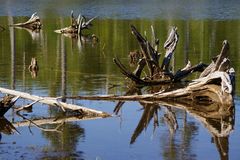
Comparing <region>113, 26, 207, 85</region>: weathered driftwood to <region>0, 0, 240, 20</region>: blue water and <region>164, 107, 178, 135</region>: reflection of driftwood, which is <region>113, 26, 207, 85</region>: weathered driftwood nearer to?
<region>164, 107, 178, 135</region>: reflection of driftwood

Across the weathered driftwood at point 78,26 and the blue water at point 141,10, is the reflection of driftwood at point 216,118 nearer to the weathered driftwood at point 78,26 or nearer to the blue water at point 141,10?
the weathered driftwood at point 78,26

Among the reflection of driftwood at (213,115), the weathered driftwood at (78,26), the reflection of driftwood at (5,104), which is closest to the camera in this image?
the reflection of driftwood at (213,115)

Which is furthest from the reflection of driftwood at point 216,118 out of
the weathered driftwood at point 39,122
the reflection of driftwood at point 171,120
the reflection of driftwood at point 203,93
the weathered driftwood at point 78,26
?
the weathered driftwood at point 78,26

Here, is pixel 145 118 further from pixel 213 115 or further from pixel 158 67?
pixel 158 67

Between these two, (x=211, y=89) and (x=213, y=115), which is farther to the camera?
(x=211, y=89)

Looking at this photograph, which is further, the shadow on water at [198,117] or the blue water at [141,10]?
the blue water at [141,10]

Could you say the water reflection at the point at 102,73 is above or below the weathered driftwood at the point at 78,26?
below

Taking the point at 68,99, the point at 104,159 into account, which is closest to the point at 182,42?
the point at 68,99

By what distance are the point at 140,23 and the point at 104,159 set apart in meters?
44.8

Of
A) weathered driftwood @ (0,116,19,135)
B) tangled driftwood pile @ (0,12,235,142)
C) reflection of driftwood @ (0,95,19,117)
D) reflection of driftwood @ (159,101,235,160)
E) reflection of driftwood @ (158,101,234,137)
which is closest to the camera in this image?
reflection of driftwood @ (159,101,235,160)

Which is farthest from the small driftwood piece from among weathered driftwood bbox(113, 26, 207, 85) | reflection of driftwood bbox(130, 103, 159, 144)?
reflection of driftwood bbox(130, 103, 159, 144)

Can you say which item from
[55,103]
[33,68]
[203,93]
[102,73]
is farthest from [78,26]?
[55,103]

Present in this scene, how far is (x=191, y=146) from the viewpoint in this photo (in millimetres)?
14070

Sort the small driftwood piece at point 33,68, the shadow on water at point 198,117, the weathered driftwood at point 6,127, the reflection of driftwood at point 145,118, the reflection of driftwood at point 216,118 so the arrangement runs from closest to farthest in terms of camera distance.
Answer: the reflection of driftwood at point 216,118 < the shadow on water at point 198,117 < the reflection of driftwood at point 145,118 < the weathered driftwood at point 6,127 < the small driftwood piece at point 33,68
